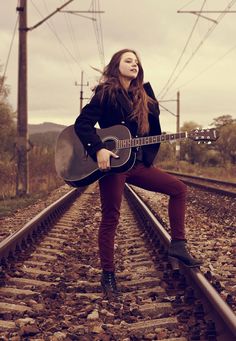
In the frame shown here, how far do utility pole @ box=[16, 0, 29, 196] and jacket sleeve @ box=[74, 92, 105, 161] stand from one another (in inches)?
398

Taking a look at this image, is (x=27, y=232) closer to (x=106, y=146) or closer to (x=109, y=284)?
(x=109, y=284)

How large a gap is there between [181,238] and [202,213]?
250 inches

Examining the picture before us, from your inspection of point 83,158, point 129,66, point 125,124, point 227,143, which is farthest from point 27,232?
point 227,143

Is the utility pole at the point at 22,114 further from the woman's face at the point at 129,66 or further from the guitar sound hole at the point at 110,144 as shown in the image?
the woman's face at the point at 129,66

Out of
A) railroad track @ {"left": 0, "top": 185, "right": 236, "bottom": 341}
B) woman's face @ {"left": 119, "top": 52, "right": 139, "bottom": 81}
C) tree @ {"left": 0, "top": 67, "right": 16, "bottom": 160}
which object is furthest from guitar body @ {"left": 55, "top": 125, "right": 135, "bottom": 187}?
tree @ {"left": 0, "top": 67, "right": 16, "bottom": 160}

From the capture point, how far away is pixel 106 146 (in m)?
4.34

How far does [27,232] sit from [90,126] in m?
2.58

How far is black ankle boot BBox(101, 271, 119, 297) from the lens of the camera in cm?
434

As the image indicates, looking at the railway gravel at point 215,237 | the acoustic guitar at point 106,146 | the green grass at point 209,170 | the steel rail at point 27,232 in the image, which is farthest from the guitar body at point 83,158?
the green grass at point 209,170

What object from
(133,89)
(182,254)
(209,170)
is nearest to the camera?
(133,89)

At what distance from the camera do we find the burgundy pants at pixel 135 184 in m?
4.28

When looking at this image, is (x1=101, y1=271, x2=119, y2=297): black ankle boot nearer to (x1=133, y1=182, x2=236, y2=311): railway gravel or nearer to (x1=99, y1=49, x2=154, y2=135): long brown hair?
(x1=133, y1=182, x2=236, y2=311): railway gravel

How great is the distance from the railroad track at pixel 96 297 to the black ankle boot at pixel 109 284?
0.07m

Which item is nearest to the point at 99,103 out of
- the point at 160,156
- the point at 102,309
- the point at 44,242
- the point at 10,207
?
the point at 102,309
